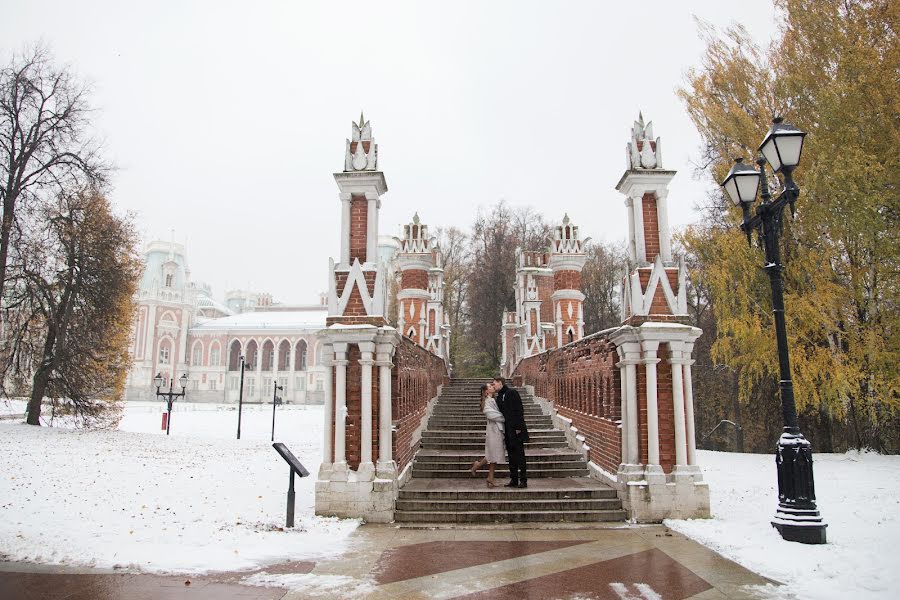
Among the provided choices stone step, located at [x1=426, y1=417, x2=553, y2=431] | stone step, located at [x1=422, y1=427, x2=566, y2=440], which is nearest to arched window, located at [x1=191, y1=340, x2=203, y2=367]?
stone step, located at [x1=426, y1=417, x2=553, y2=431]

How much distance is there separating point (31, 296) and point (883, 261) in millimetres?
20413

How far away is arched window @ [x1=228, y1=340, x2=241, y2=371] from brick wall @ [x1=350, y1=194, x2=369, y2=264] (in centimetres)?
6612

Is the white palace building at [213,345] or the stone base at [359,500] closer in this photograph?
the stone base at [359,500]

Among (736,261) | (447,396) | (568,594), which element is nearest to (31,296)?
(447,396)

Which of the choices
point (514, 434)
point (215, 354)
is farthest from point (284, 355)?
point (514, 434)

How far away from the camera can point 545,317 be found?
23766mm

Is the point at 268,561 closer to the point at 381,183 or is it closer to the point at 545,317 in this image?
the point at 381,183

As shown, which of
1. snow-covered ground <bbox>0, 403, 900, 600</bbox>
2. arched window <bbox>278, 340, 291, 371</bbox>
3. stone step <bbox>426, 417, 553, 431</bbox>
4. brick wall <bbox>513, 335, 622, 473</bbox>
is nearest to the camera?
snow-covered ground <bbox>0, 403, 900, 600</bbox>

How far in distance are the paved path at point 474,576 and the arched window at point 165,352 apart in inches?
2682

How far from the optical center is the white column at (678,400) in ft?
26.2

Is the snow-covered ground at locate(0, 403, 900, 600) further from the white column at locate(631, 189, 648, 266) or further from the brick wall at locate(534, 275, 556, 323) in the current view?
the brick wall at locate(534, 275, 556, 323)

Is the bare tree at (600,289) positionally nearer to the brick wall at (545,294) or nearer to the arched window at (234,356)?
the brick wall at (545,294)

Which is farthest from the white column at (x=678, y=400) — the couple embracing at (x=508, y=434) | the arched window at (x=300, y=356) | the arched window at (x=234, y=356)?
the arched window at (x=234, y=356)

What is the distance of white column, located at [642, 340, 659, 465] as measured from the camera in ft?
26.2
